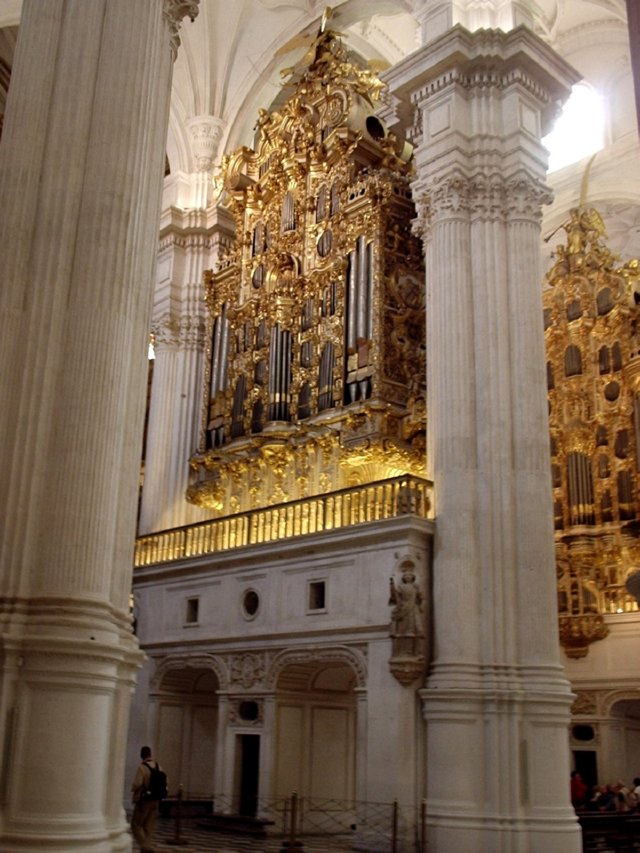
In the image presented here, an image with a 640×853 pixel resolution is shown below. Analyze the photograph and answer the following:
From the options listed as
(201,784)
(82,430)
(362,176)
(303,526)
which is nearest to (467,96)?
(362,176)

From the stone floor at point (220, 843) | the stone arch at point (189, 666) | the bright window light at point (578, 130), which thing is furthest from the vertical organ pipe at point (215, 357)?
the bright window light at point (578, 130)

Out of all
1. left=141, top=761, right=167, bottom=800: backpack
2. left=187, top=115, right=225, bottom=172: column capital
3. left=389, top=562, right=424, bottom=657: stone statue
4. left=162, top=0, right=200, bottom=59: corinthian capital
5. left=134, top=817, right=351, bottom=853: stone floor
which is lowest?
left=134, top=817, right=351, bottom=853: stone floor

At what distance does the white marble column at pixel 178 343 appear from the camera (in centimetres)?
2217

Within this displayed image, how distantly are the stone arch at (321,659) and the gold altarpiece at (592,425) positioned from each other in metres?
8.09

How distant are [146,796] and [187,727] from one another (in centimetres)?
653

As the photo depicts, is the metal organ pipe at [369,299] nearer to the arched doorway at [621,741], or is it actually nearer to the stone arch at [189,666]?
the stone arch at [189,666]

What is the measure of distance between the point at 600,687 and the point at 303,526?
8.47m

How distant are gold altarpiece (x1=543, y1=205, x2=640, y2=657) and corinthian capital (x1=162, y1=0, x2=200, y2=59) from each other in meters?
14.8

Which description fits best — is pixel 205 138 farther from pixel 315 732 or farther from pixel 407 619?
pixel 315 732

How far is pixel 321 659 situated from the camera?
15586 mm

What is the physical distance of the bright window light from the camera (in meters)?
24.9

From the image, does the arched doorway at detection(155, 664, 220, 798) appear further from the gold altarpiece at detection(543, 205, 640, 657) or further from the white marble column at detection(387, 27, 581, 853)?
the gold altarpiece at detection(543, 205, 640, 657)

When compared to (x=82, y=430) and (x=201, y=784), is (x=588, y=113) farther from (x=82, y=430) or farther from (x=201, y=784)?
(x=82, y=430)

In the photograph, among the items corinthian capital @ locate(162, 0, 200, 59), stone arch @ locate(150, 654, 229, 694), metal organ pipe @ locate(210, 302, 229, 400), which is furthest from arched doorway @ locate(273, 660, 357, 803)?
corinthian capital @ locate(162, 0, 200, 59)
